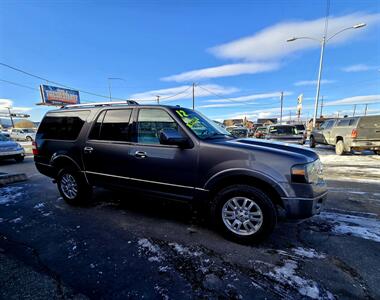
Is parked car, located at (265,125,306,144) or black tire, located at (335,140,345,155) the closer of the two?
parked car, located at (265,125,306,144)

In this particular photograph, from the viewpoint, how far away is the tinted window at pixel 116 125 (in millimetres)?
3545

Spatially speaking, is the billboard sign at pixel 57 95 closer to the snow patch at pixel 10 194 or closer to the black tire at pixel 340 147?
the snow patch at pixel 10 194

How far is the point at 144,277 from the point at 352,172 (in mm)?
7703

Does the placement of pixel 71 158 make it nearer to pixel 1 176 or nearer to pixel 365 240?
pixel 1 176

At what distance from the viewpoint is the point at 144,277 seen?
2.16 m

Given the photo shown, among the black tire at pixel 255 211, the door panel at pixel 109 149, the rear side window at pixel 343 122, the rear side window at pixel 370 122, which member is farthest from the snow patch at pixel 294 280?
the rear side window at pixel 343 122

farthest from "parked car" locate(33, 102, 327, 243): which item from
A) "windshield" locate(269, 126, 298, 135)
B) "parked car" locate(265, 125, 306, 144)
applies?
"windshield" locate(269, 126, 298, 135)

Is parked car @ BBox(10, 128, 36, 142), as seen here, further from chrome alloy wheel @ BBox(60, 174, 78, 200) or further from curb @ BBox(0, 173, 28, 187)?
chrome alloy wheel @ BBox(60, 174, 78, 200)

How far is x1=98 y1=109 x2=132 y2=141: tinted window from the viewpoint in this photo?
3545 millimetres

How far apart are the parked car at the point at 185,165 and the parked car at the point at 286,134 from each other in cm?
807

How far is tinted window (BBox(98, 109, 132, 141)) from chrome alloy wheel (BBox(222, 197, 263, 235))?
6.58 ft

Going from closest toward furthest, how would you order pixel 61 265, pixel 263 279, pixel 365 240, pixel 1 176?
pixel 263 279 → pixel 61 265 → pixel 365 240 → pixel 1 176

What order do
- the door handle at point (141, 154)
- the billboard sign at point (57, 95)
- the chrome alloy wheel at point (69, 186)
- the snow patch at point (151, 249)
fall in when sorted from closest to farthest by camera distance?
1. the snow patch at point (151, 249)
2. the door handle at point (141, 154)
3. the chrome alloy wheel at point (69, 186)
4. the billboard sign at point (57, 95)

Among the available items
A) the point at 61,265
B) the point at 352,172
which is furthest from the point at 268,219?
the point at 352,172
